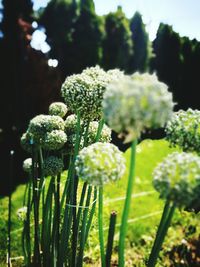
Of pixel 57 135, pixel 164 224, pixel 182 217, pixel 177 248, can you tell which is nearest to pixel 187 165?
pixel 164 224

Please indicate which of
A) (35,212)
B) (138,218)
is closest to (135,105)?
(35,212)

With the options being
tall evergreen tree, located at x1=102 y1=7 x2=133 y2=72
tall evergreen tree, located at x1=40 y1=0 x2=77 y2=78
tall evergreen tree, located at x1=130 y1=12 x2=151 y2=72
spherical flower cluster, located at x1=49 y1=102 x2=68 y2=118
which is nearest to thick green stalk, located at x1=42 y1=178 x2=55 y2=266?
spherical flower cluster, located at x1=49 y1=102 x2=68 y2=118

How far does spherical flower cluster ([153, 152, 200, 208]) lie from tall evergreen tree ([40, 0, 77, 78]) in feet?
30.7

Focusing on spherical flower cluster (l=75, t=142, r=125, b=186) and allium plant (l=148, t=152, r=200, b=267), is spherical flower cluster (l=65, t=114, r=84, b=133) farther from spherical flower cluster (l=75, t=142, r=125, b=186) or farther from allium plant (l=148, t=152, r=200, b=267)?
allium plant (l=148, t=152, r=200, b=267)

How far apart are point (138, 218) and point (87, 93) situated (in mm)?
3580

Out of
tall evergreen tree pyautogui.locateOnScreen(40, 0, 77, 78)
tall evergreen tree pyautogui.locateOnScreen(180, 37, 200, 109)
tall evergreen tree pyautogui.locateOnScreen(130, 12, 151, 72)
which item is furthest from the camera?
tall evergreen tree pyautogui.locateOnScreen(130, 12, 151, 72)

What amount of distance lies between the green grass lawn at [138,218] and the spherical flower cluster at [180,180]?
1304mm

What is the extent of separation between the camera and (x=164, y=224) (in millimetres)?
1374

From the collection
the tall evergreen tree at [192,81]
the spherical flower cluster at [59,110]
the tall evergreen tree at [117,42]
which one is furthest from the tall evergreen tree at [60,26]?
the spherical flower cluster at [59,110]

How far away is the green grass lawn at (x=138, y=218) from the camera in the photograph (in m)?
3.16

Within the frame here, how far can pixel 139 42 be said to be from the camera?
1202 centimetres

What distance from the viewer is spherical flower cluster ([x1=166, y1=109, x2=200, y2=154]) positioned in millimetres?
1444

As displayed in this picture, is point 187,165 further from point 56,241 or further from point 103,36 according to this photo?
point 103,36

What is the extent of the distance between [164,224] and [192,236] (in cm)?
275
